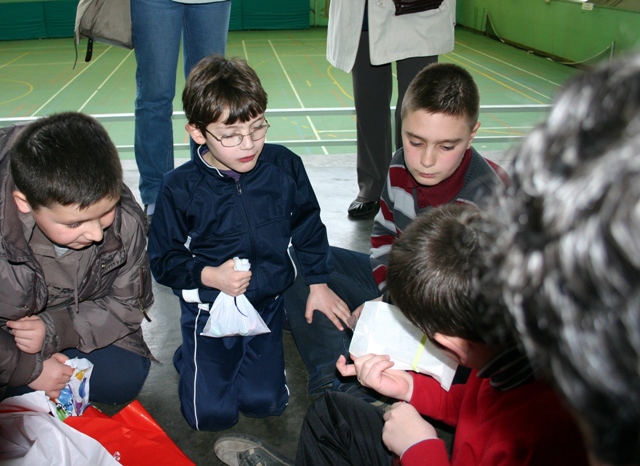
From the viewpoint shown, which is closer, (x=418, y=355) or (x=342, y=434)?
(x=342, y=434)

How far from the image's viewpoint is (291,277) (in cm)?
189

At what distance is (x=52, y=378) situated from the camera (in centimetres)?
159

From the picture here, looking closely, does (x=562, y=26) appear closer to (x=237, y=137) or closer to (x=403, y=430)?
(x=237, y=137)

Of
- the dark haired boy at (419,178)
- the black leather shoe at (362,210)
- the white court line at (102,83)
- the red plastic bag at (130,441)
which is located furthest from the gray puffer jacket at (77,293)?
the white court line at (102,83)

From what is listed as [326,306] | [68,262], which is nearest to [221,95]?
[68,262]

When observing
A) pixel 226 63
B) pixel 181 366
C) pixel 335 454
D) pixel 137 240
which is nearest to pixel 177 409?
pixel 181 366

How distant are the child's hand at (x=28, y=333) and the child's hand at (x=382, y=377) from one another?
2.90ft

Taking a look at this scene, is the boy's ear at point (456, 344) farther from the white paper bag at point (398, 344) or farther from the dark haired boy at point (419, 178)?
the dark haired boy at point (419, 178)

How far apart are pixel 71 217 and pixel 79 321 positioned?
1.44ft

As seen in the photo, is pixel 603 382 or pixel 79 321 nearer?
pixel 603 382

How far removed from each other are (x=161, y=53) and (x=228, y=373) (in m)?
1.44

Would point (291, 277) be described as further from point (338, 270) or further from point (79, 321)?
point (79, 321)

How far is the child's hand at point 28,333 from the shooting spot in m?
1.55

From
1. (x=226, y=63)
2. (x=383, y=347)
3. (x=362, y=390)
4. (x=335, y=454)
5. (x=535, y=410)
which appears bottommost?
(x=362, y=390)
